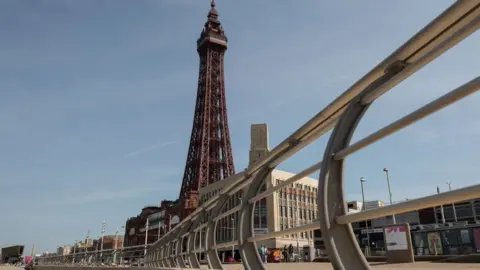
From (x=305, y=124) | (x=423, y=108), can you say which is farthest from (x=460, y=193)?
(x=305, y=124)

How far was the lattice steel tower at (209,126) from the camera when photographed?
80688 mm

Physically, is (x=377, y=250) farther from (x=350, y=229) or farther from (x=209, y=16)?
(x=209, y=16)

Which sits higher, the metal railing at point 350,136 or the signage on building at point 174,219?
the signage on building at point 174,219

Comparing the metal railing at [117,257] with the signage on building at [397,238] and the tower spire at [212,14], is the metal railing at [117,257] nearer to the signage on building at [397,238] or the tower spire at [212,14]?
the signage on building at [397,238]

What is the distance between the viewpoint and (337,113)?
250cm

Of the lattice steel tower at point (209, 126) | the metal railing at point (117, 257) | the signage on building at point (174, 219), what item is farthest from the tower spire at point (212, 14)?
the metal railing at point (117, 257)

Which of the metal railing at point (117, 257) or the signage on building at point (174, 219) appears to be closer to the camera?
the metal railing at point (117, 257)

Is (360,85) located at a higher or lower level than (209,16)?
lower

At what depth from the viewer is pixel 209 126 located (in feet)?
275

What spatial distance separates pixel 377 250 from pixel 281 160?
2386 centimetres

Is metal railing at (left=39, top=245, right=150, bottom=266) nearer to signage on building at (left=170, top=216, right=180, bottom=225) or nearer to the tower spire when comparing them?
signage on building at (left=170, top=216, right=180, bottom=225)

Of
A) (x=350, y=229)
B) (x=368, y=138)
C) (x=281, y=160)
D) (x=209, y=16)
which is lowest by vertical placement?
(x=350, y=229)

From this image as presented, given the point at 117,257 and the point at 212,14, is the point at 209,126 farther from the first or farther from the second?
the point at 117,257

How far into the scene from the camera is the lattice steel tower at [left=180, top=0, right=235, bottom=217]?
265 feet
